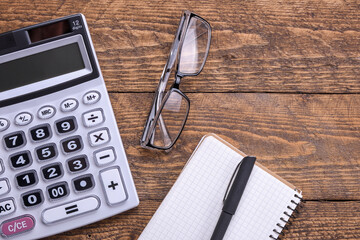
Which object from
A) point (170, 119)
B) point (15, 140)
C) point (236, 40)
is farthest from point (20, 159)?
point (236, 40)

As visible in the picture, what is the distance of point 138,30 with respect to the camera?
537 millimetres

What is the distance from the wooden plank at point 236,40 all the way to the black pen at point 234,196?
0.39ft

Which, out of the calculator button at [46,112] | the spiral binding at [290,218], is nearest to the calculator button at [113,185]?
the calculator button at [46,112]

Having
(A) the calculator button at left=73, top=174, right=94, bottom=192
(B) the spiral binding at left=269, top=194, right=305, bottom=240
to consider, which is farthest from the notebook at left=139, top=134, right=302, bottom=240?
(A) the calculator button at left=73, top=174, right=94, bottom=192

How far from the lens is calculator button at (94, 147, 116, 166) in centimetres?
47

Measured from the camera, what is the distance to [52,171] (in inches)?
18.4

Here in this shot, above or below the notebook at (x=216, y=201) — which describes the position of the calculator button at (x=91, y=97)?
above

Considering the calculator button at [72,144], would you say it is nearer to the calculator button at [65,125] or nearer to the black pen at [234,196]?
the calculator button at [65,125]

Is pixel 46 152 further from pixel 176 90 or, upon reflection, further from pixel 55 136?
pixel 176 90

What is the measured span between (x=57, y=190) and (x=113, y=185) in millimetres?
72

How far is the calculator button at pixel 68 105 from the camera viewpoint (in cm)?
47

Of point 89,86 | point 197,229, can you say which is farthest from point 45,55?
point 197,229

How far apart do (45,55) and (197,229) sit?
314 mm

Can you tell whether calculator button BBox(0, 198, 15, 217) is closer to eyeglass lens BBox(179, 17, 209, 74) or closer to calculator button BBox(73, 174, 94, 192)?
calculator button BBox(73, 174, 94, 192)
